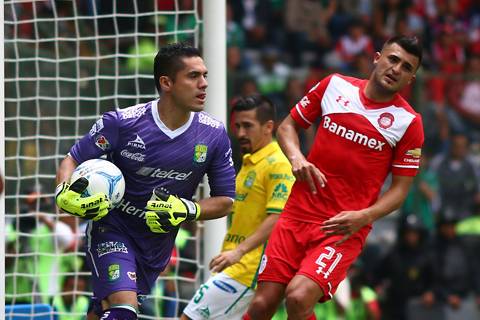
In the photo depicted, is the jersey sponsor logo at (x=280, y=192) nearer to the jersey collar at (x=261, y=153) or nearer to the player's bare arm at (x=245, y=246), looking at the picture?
the player's bare arm at (x=245, y=246)

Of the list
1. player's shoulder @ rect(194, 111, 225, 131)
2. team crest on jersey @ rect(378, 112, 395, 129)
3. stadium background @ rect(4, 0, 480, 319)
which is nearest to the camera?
player's shoulder @ rect(194, 111, 225, 131)

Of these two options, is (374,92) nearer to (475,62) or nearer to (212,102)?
(212,102)

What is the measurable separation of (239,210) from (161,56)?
1.56 metres

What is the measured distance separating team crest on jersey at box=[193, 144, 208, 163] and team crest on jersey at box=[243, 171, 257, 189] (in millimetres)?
1095

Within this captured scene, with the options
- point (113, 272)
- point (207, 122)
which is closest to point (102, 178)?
point (113, 272)

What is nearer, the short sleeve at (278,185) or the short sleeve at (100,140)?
the short sleeve at (100,140)

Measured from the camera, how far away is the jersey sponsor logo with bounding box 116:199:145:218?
7055 mm

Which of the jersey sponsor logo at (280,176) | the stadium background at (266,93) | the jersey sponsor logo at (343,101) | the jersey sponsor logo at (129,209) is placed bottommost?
the stadium background at (266,93)

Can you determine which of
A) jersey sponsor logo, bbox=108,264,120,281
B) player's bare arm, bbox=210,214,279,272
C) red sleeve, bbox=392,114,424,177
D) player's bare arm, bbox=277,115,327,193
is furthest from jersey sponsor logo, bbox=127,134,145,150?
red sleeve, bbox=392,114,424,177

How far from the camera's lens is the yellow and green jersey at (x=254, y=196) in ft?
26.3

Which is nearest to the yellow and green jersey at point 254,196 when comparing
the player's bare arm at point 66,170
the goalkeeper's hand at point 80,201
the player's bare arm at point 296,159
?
the player's bare arm at point 296,159

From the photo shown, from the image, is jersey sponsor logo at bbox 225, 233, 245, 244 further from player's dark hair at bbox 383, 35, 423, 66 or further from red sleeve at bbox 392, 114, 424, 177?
player's dark hair at bbox 383, 35, 423, 66

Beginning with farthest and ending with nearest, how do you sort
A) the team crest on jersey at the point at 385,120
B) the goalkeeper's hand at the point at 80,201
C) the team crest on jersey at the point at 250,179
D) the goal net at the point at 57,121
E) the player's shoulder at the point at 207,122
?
the goal net at the point at 57,121 → the team crest on jersey at the point at 250,179 → the team crest on jersey at the point at 385,120 → the player's shoulder at the point at 207,122 → the goalkeeper's hand at the point at 80,201

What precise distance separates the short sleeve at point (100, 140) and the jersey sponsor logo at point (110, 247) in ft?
1.70
